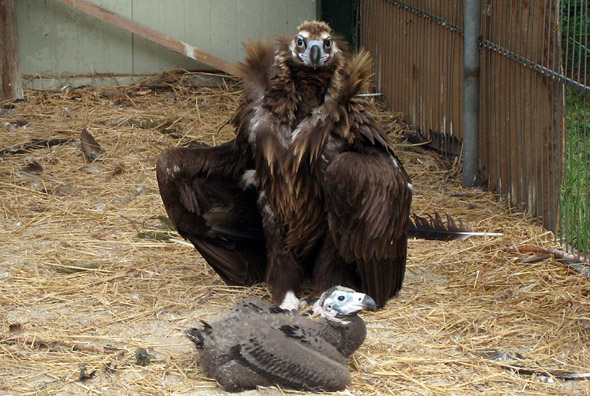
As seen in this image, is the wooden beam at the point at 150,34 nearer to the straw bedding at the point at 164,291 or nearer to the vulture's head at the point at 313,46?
the straw bedding at the point at 164,291

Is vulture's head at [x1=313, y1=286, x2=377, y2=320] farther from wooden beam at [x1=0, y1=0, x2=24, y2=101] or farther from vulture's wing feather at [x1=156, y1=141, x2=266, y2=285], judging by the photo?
wooden beam at [x1=0, y1=0, x2=24, y2=101]

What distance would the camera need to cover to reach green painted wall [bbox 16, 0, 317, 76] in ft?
28.2

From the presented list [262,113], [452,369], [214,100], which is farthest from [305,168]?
[214,100]

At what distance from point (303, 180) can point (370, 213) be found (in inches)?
16.5

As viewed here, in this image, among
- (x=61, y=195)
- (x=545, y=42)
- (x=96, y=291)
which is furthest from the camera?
(x=61, y=195)

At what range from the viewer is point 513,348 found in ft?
13.8

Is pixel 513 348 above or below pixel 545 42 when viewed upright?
below

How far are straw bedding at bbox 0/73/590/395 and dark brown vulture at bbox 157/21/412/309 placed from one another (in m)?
0.30

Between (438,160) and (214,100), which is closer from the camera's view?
(438,160)

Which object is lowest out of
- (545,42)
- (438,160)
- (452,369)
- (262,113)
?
(452,369)

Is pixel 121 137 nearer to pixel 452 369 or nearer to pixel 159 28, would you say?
pixel 159 28

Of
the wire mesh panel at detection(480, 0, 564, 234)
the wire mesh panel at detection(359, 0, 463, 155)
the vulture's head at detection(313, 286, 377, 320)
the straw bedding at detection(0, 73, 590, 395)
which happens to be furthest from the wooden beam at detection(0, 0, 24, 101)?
the vulture's head at detection(313, 286, 377, 320)

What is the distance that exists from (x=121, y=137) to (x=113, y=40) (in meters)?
1.48

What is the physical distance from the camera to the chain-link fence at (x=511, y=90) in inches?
216
